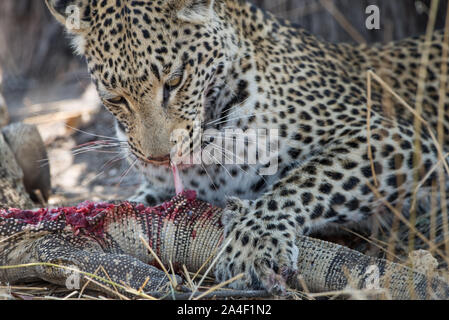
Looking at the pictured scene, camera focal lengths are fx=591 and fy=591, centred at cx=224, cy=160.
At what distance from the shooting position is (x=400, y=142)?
4711 millimetres

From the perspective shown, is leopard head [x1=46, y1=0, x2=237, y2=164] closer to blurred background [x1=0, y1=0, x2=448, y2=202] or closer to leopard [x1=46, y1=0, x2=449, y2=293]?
leopard [x1=46, y1=0, x2=449, y2=293]

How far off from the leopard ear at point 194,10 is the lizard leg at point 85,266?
167cm

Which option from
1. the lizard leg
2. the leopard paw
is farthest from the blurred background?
the leopard paw

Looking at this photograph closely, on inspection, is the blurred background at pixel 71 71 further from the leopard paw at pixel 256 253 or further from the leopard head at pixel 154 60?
the leopard paw at pixel 256 253

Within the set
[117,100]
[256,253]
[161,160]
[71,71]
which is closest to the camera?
[256,253]

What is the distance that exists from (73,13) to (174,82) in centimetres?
95

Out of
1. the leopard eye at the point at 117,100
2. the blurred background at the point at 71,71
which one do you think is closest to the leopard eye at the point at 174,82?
the leopard eye at the point at 117,100

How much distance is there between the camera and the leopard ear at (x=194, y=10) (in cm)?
405

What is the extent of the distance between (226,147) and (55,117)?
4.30 meters

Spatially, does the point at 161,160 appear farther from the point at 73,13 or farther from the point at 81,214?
the point at 73,13

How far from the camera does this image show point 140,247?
3.88 metres

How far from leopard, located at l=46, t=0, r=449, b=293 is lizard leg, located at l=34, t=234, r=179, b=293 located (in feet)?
1.78

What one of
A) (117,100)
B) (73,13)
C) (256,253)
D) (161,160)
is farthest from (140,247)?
(73,13)
